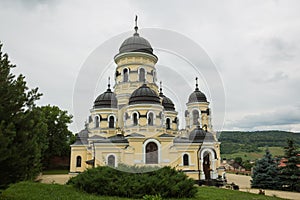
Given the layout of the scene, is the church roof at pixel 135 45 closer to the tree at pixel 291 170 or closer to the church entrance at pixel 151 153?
the church entrance at pixel 151 153

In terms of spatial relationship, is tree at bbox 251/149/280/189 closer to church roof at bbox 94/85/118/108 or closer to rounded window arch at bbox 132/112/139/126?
rounded window arch at bbox 132/112/139/126

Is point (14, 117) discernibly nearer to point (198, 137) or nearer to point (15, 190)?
point (15, 190)

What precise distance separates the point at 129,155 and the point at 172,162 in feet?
11.1

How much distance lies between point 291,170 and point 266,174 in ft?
6.18

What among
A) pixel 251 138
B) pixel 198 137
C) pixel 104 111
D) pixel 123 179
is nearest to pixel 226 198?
pixel 123 179

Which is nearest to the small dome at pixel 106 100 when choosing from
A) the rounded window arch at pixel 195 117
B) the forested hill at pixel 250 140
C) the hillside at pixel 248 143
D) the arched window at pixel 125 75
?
the arched window at pixel 125 75

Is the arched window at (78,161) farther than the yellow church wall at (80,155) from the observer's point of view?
Yes

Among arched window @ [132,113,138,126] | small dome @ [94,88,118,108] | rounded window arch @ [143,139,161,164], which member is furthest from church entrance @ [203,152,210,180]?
small dome @ [94,88,118,108]

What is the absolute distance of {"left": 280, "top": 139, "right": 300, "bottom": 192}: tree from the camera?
18.6 metres

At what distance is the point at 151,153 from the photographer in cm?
1947

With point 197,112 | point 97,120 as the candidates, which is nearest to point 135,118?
point 97,120

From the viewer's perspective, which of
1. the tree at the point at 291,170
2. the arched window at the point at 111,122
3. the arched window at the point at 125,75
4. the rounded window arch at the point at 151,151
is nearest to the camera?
the tree at the point at 291,170

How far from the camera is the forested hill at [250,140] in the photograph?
54.3 metres

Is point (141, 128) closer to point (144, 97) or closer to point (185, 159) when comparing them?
point (144, 97)
